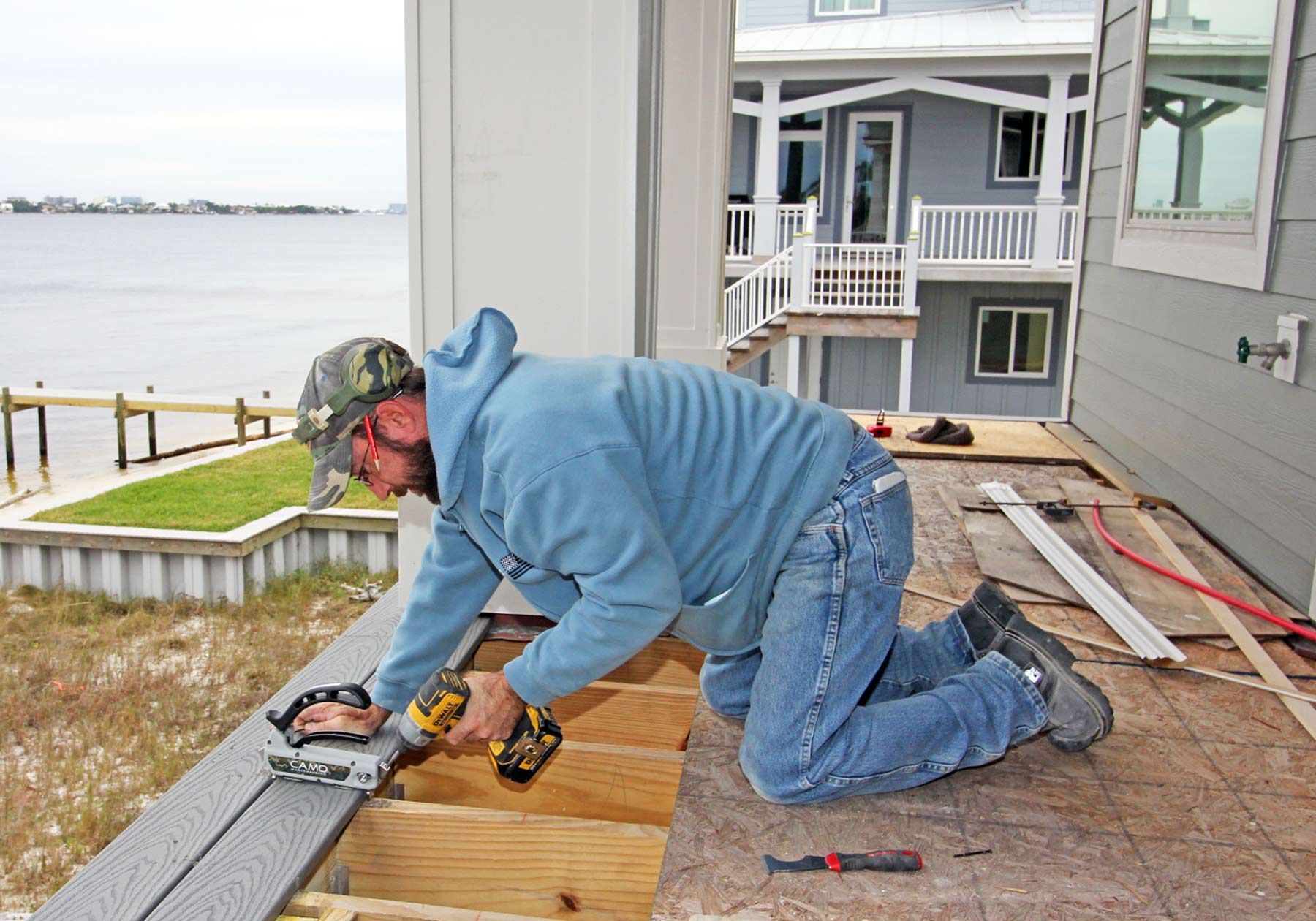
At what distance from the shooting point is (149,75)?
46375 millimetres

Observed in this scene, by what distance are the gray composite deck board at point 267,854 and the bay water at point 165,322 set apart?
1110 centimetres

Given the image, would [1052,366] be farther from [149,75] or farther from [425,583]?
[149,75]

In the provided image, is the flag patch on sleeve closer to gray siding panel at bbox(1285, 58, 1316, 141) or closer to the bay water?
gray siding panel at bbox(1285, 58, 1316, 141)

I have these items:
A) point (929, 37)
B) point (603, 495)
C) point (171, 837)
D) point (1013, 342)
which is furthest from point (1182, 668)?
point (929, 37)

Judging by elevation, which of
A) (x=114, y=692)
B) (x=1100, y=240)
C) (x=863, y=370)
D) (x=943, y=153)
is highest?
(x=943, y=153)

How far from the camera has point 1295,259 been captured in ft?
11.2

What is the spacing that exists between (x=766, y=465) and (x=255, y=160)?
5321cm

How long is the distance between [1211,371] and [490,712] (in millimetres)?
3462

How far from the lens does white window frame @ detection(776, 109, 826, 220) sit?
45.1 ft

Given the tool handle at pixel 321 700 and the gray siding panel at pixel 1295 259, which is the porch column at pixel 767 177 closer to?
the gray siding panel at pixel 1295 259

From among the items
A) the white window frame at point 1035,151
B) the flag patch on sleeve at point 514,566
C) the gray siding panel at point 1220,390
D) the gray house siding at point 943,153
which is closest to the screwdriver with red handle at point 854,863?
the flag patch on sleeve at point 514,566

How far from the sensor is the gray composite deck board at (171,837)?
1.80 metres

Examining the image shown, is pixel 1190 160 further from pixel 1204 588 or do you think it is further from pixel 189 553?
pixel 189 553

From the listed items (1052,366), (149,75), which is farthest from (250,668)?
(149,75)
